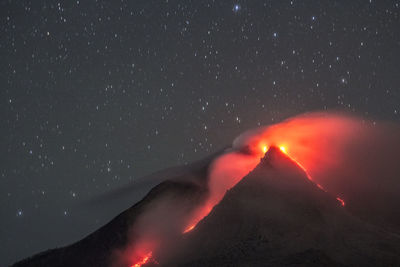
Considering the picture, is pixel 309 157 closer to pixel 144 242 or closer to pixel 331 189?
pixel 331 189

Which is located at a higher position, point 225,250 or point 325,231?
point 225,250

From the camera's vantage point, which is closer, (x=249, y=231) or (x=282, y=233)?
(x=282, y=233)

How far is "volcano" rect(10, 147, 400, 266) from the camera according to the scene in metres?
27.0

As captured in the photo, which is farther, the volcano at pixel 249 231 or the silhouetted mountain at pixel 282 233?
the volcano at pixel 249 231

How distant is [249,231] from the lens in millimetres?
31156

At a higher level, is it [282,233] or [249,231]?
[249,231]

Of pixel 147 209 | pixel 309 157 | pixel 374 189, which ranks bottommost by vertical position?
pixel 374 189

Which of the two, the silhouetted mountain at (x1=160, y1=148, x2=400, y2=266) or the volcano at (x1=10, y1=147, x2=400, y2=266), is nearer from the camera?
the silhouetted mountain at (x1=160, y1=148, x2=400, y2=266)

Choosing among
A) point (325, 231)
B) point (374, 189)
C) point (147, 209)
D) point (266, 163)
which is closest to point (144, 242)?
point (147, 209)

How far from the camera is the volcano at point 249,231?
27.0 meters

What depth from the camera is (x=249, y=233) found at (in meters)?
30.8

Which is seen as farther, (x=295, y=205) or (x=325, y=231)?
(x=295, y=205)

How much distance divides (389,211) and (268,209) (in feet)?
53.4

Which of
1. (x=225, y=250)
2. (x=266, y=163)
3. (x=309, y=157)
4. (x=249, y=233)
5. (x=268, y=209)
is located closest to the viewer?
(x=225, y=250)
